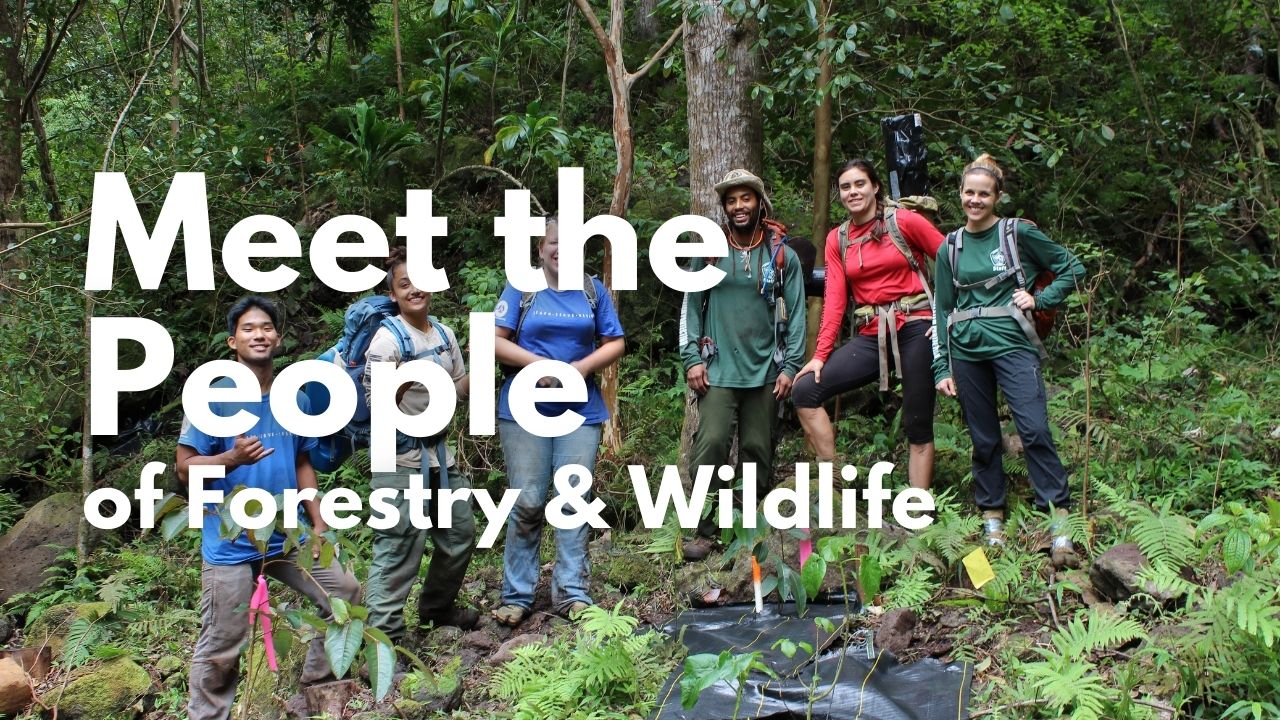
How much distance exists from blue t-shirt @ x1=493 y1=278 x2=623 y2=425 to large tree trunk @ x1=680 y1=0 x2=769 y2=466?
1389 mm

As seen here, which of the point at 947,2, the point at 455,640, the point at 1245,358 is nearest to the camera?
the point at 455,640

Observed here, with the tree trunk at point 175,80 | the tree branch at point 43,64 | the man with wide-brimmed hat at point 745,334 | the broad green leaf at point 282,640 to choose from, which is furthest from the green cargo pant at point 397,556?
the tree branch at point 43,64

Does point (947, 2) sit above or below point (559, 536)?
above

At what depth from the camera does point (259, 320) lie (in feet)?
15.1

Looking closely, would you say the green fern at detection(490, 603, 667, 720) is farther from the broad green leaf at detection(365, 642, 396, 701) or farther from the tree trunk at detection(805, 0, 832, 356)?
the tree trunk at detection(805, 0, 832, 356)

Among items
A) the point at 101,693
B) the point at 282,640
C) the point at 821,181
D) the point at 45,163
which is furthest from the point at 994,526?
the point at 45,163

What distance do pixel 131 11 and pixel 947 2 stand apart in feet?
40.2

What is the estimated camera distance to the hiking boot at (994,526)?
5.14 meters

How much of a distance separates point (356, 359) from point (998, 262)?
3.35m

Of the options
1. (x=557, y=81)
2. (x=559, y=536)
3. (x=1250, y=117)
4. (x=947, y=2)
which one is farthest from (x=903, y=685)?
(x=557, y=81)

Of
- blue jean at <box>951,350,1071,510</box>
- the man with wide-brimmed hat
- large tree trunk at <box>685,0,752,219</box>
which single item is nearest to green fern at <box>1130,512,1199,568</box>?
blue jean at <box>951,350,1071,510</box>

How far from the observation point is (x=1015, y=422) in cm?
519

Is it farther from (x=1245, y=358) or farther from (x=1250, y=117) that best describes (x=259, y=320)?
(x=1250, y=117)

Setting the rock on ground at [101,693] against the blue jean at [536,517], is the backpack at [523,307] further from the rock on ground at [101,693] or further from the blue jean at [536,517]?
the rock on ground at [101,693]
